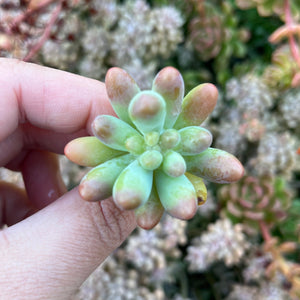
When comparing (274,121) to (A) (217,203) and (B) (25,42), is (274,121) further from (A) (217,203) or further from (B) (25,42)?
(B) (25,42)

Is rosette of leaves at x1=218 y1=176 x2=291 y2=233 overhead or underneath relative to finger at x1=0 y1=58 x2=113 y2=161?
underneath

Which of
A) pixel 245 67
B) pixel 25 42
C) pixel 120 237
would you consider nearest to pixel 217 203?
pixel 245 67

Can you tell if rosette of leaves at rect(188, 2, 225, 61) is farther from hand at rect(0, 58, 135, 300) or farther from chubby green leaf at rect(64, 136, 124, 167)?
chubby green leaf at rect(64, 136, 124, 167)

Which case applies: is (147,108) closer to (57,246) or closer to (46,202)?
(57,246)

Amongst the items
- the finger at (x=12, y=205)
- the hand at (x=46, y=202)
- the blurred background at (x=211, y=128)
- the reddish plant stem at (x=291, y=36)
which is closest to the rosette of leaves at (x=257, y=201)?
the blurred background at (x=211, y=128)

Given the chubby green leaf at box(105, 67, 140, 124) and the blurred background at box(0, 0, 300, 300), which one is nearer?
the chubby green leaf at box(105, 67, 140, 124)

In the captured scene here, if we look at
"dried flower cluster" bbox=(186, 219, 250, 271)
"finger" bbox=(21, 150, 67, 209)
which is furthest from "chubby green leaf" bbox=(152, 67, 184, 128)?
"dried flower cluster" bbox=(186, 219, 250, 271)

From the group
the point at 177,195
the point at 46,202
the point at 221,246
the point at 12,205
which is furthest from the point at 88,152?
the point at 221,246
